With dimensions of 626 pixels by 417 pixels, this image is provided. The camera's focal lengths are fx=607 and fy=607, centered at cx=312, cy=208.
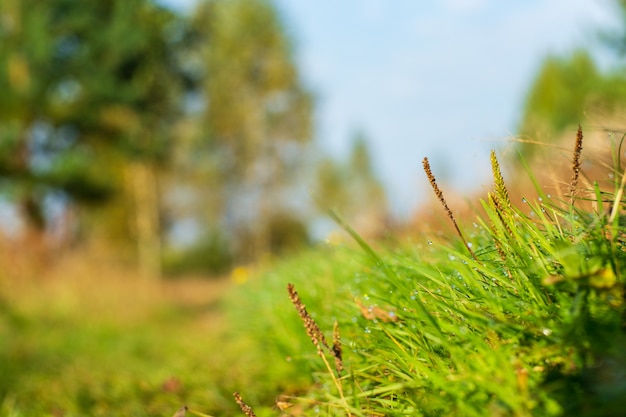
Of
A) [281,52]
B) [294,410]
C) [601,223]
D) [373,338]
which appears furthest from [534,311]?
[281,52]

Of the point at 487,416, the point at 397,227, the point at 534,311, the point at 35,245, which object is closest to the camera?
the point at 487,416

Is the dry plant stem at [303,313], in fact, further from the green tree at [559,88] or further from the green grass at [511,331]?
the green tree at [559,88]

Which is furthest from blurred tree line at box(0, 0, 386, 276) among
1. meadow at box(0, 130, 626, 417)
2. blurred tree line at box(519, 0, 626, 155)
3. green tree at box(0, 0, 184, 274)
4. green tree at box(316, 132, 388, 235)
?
blurred tree line at box(519, 0, 626, 155)

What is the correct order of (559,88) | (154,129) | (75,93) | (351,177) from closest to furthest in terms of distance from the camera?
(75,93) < (154,129) < (559,88) < (351,177)

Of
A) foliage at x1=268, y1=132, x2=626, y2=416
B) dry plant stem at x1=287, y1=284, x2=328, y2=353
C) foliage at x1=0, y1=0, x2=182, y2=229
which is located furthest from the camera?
foliage at x1=0, y1=0, x2=182, y2=229

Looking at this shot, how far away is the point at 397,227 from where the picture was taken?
616 cm

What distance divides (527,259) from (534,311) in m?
0.13

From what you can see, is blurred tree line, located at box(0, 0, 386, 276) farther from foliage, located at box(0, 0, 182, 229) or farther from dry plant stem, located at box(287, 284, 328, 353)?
dry plant stem, located at box(287, 284, 328, 353)

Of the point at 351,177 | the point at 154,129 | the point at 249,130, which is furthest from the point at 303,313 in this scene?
the point at 351,177

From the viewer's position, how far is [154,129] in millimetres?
17938

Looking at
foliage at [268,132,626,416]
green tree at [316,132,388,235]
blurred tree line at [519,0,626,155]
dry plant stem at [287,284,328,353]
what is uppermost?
green tree at [316,132,388,235]

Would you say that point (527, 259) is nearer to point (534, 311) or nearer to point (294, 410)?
point (534, 311)

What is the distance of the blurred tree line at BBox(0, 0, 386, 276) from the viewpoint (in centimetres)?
1444

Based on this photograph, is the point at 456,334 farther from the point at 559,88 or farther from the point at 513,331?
the point at 559,88
